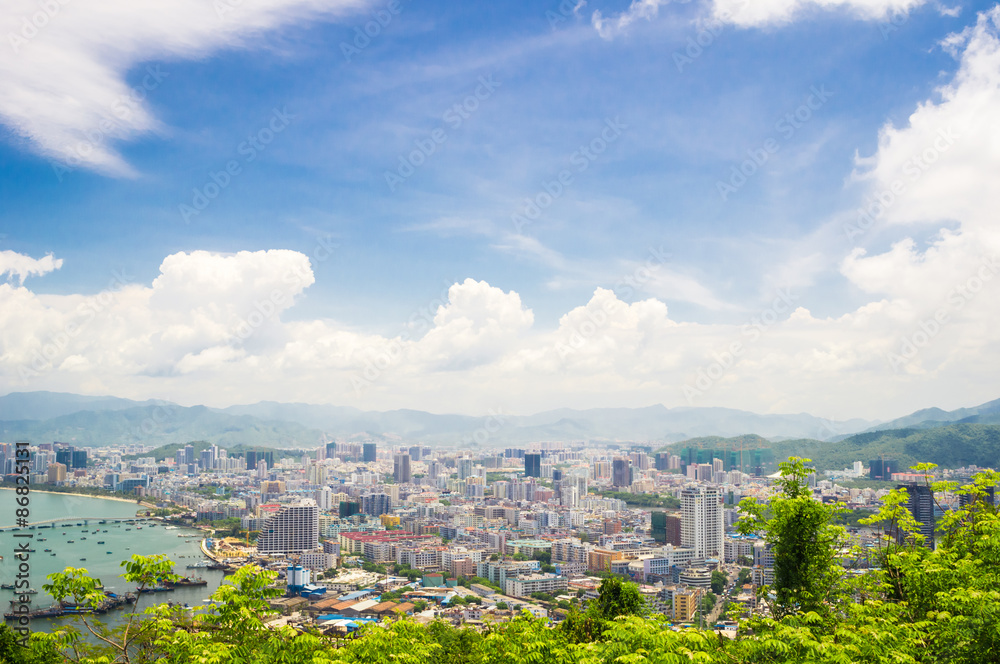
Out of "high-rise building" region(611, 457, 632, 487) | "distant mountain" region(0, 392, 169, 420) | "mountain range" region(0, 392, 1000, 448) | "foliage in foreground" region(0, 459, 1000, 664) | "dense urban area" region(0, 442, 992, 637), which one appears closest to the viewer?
"foliage in foreground" region(0, 459, 1000, 664)

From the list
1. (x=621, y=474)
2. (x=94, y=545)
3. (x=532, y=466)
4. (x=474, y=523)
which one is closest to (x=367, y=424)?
(x=532, y=466)

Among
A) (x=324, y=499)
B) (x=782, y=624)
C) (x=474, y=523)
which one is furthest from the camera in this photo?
(x=324, y=499)

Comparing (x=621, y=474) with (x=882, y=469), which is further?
(x=621, y=474)

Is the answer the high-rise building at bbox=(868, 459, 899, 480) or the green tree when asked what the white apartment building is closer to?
the green tree

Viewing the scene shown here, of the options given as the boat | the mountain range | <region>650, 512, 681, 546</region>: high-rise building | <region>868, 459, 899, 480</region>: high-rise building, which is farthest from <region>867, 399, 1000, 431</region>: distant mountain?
the boat

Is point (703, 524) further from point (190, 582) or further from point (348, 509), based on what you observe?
point (190, 582)

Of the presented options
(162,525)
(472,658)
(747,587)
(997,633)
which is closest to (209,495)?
(162,525)
